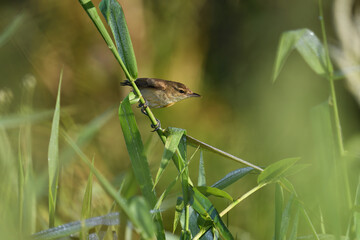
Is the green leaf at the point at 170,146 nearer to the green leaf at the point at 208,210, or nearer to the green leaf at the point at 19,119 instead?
the green leaf at the point at 208,210

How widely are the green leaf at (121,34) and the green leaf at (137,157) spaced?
5 cm

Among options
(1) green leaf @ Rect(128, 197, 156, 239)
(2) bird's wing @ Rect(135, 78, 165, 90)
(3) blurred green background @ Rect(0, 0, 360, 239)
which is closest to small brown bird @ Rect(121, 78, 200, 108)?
(2) bird's wing @ Rect(135, 78, 165, 90)

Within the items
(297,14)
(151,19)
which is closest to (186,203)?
(151,19)

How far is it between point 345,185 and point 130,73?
343 millimetres

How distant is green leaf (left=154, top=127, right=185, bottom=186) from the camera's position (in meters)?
0.57

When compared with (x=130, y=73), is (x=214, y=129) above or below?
below

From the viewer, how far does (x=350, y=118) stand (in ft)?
7.25

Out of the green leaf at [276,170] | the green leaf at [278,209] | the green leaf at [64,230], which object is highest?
the green leaf at [64,230]

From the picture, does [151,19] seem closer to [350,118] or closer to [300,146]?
[350,118]

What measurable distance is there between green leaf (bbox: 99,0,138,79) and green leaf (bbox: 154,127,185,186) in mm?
94

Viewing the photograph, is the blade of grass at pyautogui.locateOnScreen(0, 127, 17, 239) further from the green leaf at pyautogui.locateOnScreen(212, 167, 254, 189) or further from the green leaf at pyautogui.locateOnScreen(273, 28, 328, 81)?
the green leaf at pyautogui.locateOnScreen(273, 28, 328, 81)

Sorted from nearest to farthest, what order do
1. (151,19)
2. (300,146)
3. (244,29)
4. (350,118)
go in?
(300,146)
(350,118)
(151,19)
(244,29)

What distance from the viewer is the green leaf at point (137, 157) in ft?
1.97

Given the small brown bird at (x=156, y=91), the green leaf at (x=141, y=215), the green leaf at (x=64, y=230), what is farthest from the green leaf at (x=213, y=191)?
the small brown bird at (x=156, y=91)
